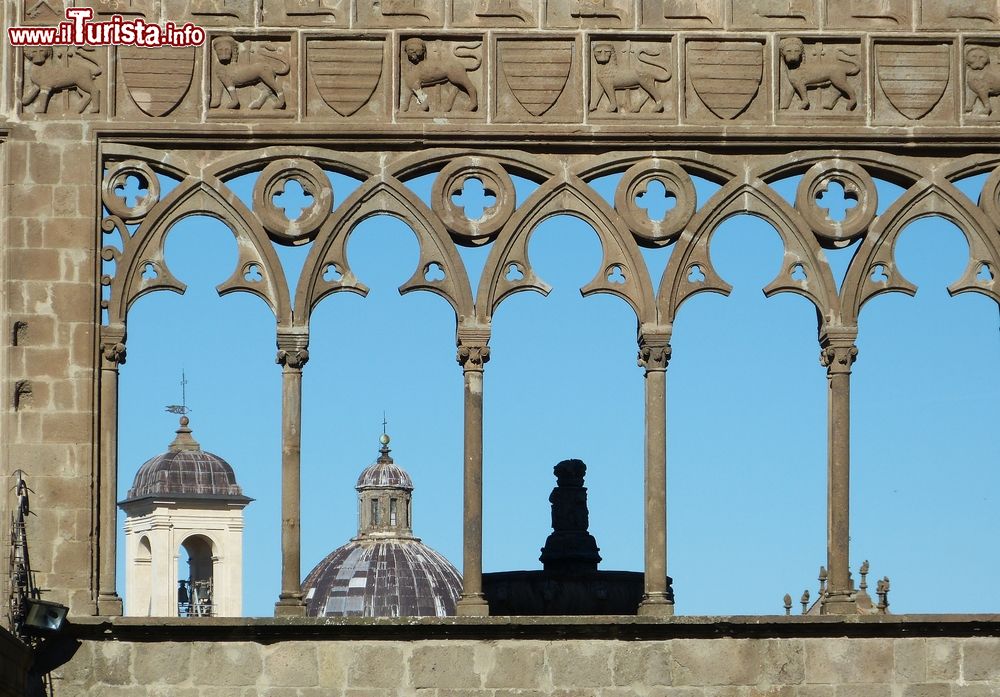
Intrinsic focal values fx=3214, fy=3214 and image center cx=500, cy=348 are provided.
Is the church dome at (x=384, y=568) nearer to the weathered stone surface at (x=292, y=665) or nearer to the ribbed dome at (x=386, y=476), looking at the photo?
the ribbed dome at (x=386, y=476)

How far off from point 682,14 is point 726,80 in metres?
0.64

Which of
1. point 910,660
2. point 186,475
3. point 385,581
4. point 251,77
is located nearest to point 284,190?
point 251,77

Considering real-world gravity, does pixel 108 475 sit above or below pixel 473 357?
below

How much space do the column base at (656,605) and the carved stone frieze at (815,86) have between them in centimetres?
391

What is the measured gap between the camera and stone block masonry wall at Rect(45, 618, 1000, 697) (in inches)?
925

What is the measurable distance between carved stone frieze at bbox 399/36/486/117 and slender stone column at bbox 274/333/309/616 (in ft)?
6.67

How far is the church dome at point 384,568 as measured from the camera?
3802 inches

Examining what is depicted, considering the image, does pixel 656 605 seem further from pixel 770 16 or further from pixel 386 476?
pixel 386 476

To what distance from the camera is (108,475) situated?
24.2 metres

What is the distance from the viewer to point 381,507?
344ft

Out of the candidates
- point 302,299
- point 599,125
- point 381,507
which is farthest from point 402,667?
point 381,507

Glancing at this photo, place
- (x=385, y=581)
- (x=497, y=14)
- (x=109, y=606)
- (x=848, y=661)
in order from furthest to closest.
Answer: (x=385, y=581) → (x=497, y=14) → (x=109, y=606) → (x=848, y=661)

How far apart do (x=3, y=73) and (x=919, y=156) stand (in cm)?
709

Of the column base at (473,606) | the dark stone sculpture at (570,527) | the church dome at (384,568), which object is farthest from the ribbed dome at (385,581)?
the column base at (473,606)
